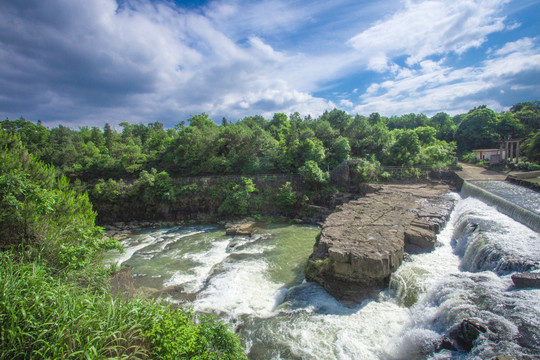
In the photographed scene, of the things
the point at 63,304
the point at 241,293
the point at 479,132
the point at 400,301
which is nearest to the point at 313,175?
the point at 241,293

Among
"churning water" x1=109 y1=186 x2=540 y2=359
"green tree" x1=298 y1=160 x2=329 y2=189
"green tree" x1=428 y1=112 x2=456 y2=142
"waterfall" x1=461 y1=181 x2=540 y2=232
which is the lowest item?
"churning water" x1=109 y1=186 x2=540 y2=359

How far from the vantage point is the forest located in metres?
4.16

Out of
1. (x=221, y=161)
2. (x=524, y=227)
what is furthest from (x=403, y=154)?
(x=221, y=161)

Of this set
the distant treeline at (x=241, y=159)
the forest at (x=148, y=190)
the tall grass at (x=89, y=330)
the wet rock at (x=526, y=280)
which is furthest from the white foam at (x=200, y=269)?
the wet rock at (x=526, y=280)

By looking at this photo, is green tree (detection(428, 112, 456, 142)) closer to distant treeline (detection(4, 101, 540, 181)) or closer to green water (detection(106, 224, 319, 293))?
distant treeline (detection(4, 101, 540, 181))

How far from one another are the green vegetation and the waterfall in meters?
11.2

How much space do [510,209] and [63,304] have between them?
50.5 ft

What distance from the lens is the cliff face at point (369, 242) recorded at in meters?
7.49

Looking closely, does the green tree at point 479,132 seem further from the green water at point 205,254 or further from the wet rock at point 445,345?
the wet rock at point 445,345

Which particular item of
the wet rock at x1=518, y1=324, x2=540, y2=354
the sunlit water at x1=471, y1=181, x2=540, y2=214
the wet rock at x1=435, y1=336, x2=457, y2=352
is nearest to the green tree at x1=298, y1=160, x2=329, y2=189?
the sunlit water at x1=471, y1=181, x2=540, y2=214

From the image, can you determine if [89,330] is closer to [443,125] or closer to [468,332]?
[468,332]

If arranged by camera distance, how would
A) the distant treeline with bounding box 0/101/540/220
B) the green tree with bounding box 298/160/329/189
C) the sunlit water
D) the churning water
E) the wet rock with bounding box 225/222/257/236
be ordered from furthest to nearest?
the distant treeline with bounding box 0/101/540/220, the green tree with bounding box 298/160/329/189, the wet rock with bounding box 225/222/257/236, the sunlit water, the churning water

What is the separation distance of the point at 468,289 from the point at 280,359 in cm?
514

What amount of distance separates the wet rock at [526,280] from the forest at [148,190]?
671 cm
